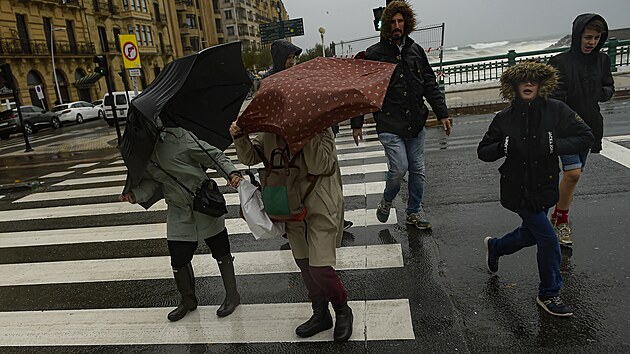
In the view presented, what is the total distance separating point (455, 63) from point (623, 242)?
12.3m

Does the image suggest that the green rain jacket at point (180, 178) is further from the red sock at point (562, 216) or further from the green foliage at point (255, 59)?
the green foliage at point (255, 59)

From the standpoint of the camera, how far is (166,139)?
3.44m

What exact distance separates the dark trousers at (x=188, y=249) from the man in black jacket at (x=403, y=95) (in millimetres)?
1613

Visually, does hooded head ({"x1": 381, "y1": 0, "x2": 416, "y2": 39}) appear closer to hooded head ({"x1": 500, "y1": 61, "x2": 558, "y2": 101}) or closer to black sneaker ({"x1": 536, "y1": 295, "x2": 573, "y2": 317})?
hooded head ({"x1": 500, "y1": 61, "x2": 558, "y2": 101})

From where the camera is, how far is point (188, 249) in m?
3.61

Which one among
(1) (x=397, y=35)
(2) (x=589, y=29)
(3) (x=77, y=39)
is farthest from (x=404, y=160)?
(3) (x=77, y=39)

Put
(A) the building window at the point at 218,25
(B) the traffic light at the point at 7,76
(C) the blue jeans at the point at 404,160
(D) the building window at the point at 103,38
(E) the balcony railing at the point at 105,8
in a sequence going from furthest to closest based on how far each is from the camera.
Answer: (A) the building window at the point at 218,25, (D) the building window at the point at 103,38, (E) the balcony railing at the point at 105,8, (B) the traffic light at the point at 7,76, (C) the blue jeans at the point at 404,160

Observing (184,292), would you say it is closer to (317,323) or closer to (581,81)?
(317,323)

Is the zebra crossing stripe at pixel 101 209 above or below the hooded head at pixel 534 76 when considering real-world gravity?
below

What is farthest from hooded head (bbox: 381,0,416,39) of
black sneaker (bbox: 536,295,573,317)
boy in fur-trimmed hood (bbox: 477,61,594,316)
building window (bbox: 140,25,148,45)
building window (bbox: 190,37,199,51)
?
building window (bbox: 190,37,199,51)

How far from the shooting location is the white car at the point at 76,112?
2978cm

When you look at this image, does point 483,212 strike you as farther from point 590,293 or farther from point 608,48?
point 608,48

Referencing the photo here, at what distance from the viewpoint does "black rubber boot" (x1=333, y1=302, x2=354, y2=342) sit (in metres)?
3.17

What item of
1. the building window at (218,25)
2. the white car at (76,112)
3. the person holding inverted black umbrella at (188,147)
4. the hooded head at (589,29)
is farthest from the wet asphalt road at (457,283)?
the building window at (218,25)
